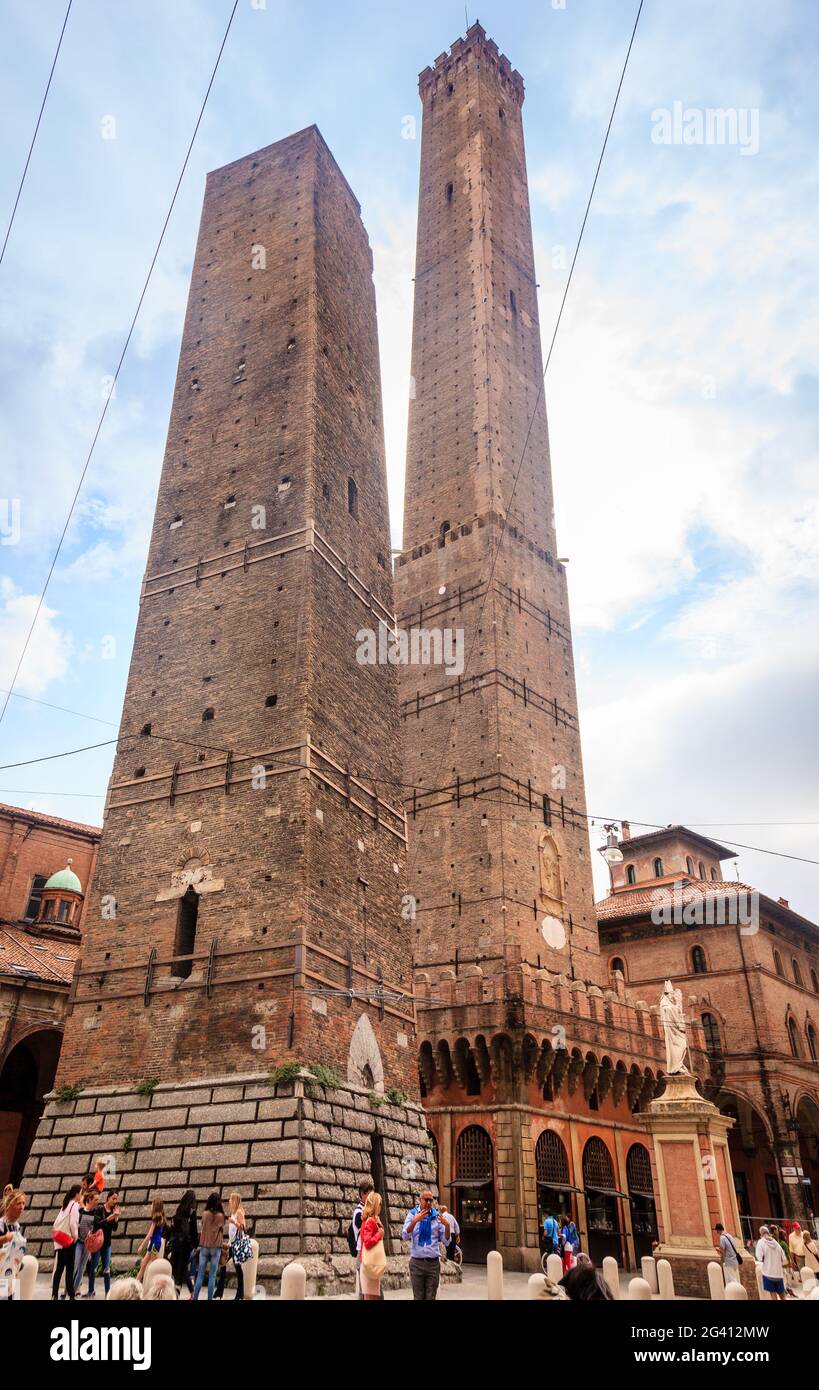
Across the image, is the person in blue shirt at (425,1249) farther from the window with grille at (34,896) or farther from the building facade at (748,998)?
the window with grille at (34,896)

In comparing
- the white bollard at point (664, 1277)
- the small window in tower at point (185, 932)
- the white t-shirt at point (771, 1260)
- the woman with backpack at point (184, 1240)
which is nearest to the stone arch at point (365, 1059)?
the small window in tower at point (185, 932)

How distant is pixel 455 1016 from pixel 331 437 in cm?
1503

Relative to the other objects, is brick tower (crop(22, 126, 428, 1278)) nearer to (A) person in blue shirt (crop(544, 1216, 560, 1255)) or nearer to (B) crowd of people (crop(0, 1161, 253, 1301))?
(B) crowd of people (crop(0, 1161, 253, 1301))

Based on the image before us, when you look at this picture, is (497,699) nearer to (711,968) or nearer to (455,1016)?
(455,1016)

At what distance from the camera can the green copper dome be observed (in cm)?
3131

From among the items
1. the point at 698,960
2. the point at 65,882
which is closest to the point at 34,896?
the point at 65,882

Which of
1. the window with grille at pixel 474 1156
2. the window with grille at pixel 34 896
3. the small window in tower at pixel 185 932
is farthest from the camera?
the window with grille at pixel 34 896

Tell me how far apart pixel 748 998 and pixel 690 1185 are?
20.7m

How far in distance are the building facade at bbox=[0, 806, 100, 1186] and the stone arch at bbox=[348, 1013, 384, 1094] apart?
11.1 metres

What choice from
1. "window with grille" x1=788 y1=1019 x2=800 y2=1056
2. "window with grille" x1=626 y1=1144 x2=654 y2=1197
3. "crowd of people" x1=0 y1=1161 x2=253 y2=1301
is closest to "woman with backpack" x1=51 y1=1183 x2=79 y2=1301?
"crowd of people" x1=0 y1=1161 x2=253 y2=1301

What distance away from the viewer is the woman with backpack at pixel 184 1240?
12.7 meters

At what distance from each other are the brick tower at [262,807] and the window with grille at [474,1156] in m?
7.33

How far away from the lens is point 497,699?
32.3 metres
